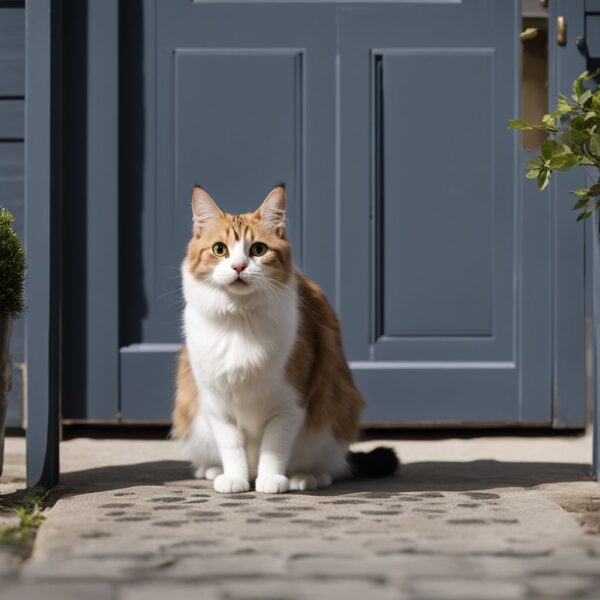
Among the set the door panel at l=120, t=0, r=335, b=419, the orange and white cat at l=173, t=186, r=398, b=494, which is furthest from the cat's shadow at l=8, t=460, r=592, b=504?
the door panel at l=120, t=0, r=335, b=419

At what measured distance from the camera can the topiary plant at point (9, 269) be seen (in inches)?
104

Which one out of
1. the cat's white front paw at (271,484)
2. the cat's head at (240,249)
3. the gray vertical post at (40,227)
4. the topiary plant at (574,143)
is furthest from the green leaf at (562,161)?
the gray vertical post at (40,227)

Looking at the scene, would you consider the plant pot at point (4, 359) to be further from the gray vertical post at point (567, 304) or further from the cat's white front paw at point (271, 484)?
the gray vertical post at point (567, 304)

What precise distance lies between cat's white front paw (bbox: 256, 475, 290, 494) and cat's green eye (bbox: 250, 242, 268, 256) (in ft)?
1.96

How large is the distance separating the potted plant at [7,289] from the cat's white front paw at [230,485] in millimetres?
588

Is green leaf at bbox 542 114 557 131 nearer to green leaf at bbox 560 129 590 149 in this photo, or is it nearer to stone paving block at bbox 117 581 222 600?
green leaf at bbox 560 129 590 149

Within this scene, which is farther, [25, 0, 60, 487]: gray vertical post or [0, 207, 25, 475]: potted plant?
[25, 0, 60, 487]: gray vertical post

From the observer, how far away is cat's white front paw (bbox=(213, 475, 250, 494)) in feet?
9.01

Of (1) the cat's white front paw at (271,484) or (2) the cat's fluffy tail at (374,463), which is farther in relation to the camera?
(2) the cat's fluffy tail at (374,463)

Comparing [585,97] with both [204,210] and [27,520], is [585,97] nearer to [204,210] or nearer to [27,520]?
[204,210]

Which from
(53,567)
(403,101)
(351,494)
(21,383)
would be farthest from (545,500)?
(21,383)

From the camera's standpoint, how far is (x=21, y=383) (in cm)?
385

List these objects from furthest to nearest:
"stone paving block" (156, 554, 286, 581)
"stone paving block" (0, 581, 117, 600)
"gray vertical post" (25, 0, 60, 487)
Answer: "gray vertical post" (25, 0, 60, 487)
"stone paving block" (156, 554, 286, 581)
"stone paving block" (0, 581, 117, 600)

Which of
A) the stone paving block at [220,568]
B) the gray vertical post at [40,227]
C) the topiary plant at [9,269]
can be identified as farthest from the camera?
the gray vertical post at [40,227]
